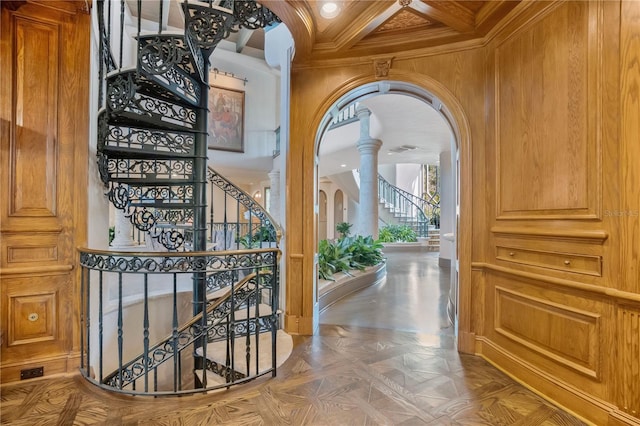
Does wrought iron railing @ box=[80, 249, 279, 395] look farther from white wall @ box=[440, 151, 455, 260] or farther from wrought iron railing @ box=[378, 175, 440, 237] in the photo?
wrought iron railing @ box=[378, 175, 440, 237]

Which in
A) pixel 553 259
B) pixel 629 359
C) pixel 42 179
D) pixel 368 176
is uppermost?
pixel 368 176

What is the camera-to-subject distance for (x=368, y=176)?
725 centimetres

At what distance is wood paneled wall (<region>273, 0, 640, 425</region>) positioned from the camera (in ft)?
4.94

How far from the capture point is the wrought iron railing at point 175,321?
6.07 ft

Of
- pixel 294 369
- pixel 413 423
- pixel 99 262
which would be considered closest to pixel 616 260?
pixel 413 423

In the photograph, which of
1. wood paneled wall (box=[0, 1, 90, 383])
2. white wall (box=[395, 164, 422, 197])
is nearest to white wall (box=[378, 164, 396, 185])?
white wall (box=[395, 164, 422, 197])

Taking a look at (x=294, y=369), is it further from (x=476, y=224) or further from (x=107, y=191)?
(x=107, y=191)

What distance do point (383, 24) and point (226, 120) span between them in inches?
228

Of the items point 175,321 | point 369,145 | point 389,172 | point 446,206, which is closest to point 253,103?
point 369,145

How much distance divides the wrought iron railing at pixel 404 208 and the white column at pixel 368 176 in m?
4.23

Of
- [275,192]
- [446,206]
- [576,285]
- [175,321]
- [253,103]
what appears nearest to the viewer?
[576,285]

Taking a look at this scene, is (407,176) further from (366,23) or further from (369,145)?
(366,23)

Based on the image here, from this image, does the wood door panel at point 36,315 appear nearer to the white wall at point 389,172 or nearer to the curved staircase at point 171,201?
the curved staircase at point 171,201

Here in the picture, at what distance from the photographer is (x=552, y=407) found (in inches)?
68.8
